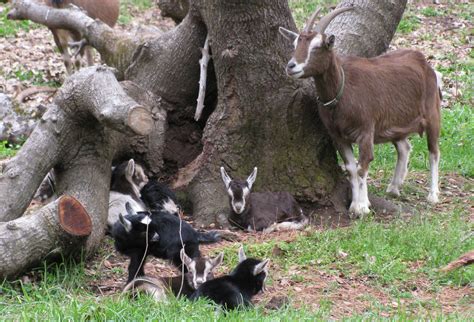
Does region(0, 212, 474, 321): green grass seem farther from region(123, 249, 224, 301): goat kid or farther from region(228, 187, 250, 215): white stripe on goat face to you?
region(228, 187, 250, 215): white stripe on goat face

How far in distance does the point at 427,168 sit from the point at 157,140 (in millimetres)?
3456

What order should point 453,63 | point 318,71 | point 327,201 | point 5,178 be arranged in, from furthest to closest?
point 453,63
point 327,201
point 318,71
point 5,178

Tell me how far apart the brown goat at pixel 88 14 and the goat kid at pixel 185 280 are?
343 inches

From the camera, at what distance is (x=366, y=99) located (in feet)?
29.3

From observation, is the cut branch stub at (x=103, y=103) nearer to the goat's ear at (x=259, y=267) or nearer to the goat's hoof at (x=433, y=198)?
the goat's ear at (x=259, y=267)

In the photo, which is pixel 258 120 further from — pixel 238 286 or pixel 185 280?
pixel 238 286

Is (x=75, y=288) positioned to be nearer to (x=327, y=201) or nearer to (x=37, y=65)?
(x=327, y=201)

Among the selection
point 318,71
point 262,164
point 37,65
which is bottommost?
point 37,65

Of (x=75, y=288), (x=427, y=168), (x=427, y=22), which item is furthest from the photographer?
(x=427, y=22)

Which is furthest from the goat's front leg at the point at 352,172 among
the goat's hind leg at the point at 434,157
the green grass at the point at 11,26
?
the green grass at the point at 11,26

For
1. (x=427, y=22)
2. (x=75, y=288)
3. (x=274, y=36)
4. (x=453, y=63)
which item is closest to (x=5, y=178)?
(x=75, y=288)

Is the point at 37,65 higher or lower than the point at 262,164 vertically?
lower

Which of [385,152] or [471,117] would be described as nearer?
[385,152]

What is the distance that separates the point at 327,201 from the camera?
29.7ft
